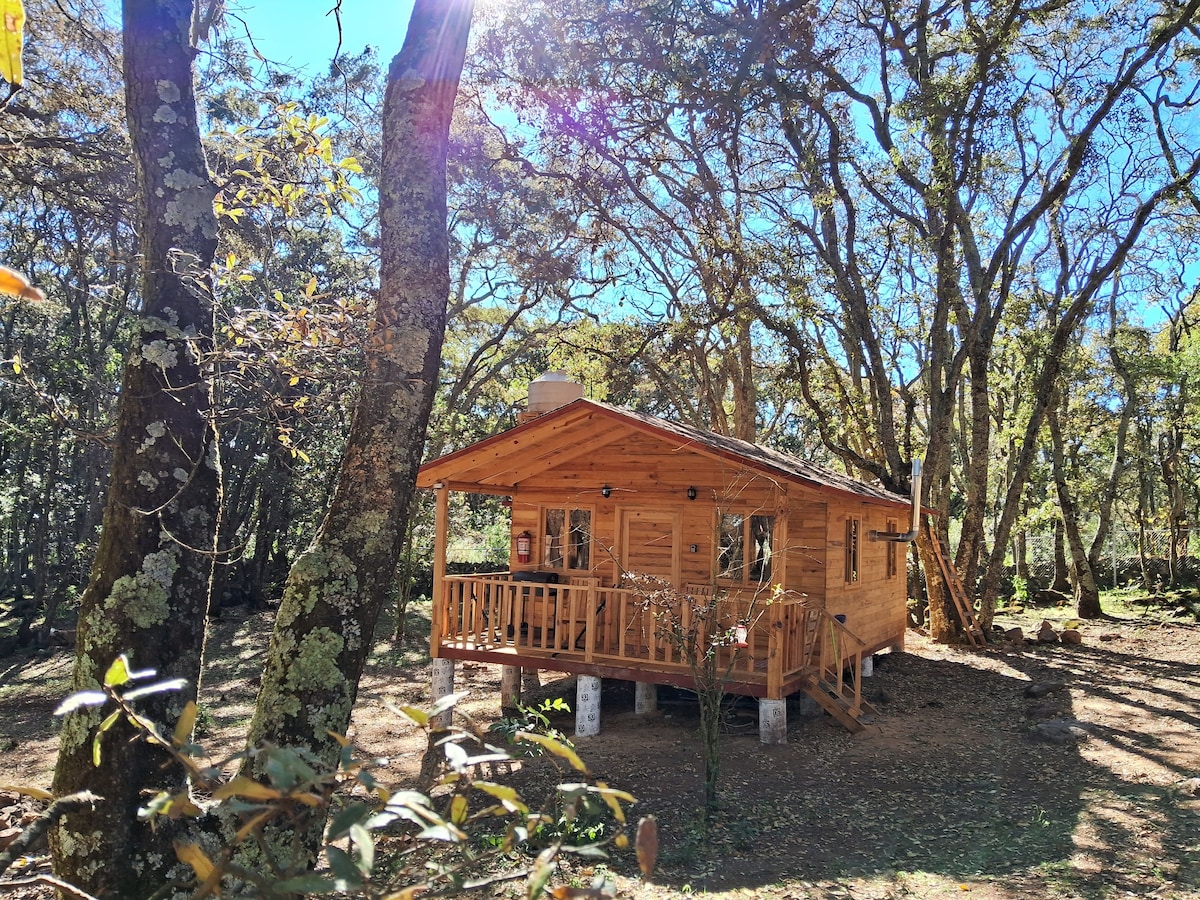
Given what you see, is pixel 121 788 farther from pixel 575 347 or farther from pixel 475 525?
pixel 475 525

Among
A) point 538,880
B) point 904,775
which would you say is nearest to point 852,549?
point 904,775

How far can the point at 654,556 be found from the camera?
40.2 feet

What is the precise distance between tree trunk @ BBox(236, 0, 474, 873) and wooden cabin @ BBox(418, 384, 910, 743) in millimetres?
5986

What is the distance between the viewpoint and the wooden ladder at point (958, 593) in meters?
17.5

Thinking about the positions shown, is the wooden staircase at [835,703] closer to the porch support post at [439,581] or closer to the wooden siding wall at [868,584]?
the wooden siding wall at [868,584]

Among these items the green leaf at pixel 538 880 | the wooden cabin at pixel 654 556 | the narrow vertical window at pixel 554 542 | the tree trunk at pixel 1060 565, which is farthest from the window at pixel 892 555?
the green leaf at pixel 538 880

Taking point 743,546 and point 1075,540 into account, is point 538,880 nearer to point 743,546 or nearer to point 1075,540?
point 743,546

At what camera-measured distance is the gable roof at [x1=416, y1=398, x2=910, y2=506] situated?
9.90 metres

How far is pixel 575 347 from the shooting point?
866 inches

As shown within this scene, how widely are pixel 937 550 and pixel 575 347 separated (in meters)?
10.5

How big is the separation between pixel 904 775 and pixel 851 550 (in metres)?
5.15

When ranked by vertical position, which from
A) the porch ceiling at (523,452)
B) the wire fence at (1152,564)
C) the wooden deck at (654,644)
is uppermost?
the porch ceiling at (523,452)

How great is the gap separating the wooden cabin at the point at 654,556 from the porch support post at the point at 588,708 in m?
0.25

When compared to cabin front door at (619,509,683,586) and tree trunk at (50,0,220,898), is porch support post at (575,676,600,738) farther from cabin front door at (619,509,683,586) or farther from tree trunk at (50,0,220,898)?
tree trunk at (50,0,220,898)
